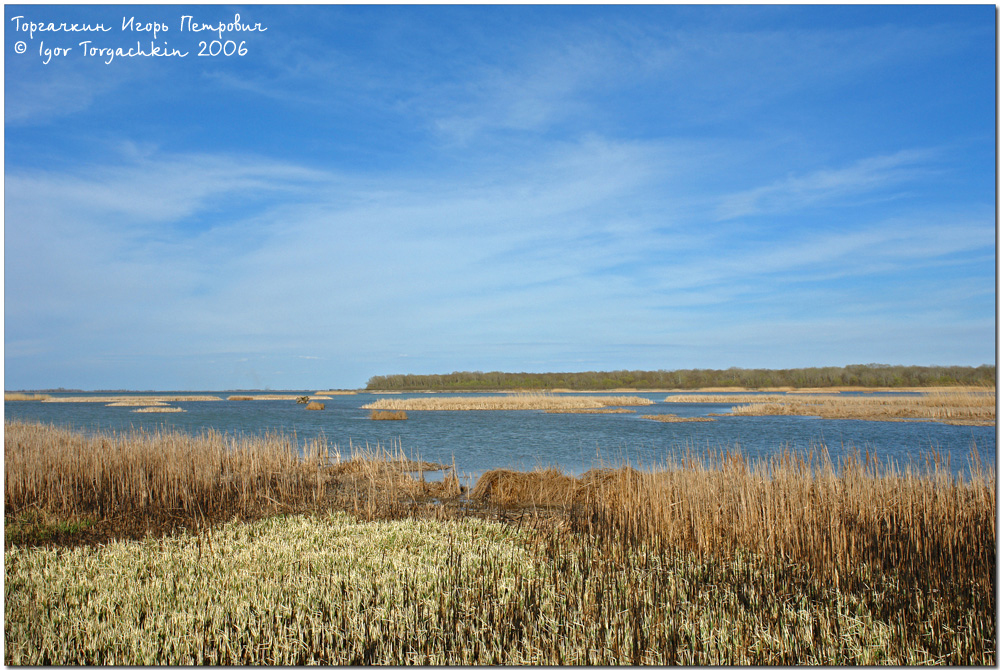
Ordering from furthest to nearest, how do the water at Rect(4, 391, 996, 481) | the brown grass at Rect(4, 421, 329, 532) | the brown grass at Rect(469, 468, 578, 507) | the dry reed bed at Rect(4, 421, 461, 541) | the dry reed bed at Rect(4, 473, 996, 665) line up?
1. the water at Rect(4, 391, 996, 481)
2. the brown grass at Rect(469, 468, 578, 507)
3. the brown grass at Rect(4, 421, 329, 532)
4. the dry reed bed at Rect(4, 421, 461, 541)
5. the dry reed bed at Rect(4, 473, 996, 665)

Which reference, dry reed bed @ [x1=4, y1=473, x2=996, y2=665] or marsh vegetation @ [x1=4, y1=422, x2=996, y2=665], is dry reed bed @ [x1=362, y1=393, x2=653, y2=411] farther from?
dry reed bed @ [x1=4, y1=473, x2=996, y2=665]

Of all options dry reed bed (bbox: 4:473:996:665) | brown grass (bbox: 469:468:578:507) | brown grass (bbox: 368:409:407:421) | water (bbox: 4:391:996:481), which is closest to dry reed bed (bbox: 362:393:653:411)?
brown grass (bbox: 368:409:407:421)

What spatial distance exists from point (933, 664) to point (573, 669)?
2.37 meters

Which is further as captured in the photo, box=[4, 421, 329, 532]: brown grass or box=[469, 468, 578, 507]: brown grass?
box=[469, 468, 578, 507]: brown grass

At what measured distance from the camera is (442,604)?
4.60m

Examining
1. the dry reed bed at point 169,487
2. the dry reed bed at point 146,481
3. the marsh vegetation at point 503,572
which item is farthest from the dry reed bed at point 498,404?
the marsh vegetation at point 503,572

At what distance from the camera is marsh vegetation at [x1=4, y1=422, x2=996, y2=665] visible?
3.91 metres

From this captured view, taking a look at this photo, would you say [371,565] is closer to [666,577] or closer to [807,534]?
[666,577]

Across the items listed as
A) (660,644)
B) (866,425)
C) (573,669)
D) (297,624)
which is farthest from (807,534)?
(866,425)

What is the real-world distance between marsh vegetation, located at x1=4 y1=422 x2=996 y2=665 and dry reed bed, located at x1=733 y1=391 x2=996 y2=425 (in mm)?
26064

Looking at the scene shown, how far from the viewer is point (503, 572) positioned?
18.0 feet

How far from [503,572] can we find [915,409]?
123 ft

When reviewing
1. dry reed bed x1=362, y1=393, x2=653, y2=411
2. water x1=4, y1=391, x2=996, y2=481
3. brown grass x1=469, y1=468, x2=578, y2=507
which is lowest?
dry reed bed x1=362, y1=393, x2=653, y2=411

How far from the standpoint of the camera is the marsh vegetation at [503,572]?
3912 millimetres
